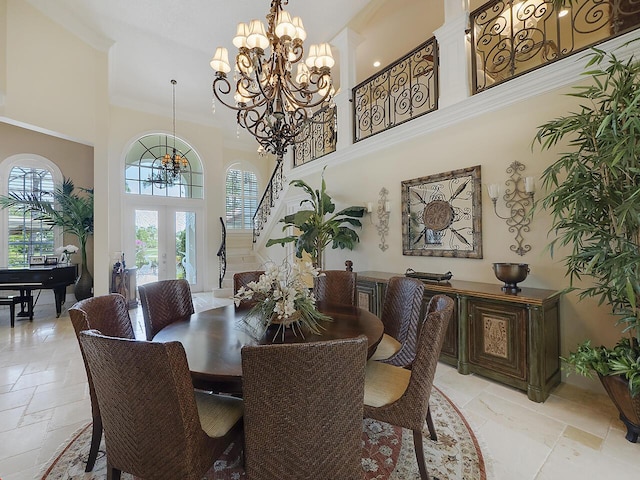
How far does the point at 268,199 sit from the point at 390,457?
257 inches

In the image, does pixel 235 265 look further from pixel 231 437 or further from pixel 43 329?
pixel 231 437

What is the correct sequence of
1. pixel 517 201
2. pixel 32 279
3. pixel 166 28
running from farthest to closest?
pixel 32 279
pixel 166 28
pixel 517 201

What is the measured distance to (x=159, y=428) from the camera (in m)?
1.16

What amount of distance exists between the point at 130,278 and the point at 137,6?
462 cm

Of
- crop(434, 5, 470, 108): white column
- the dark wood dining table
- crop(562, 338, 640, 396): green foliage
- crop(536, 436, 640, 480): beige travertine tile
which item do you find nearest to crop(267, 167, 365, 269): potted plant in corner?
crop(434, 5, 470, 108): white column

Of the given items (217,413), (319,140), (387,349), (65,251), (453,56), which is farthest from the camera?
(319,140)

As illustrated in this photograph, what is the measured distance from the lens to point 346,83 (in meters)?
4.96

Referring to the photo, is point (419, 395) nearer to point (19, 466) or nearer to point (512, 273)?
point (512, 273)

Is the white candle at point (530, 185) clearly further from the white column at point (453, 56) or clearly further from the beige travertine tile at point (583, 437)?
the beige travertine tile at point (583, 437)

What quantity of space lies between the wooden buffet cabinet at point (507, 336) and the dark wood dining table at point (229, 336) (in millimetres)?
1205

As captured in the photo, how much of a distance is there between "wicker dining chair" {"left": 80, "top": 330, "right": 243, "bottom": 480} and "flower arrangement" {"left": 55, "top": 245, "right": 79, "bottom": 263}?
19.2 ft

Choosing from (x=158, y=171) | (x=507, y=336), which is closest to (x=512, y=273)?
(x=507, y=336)

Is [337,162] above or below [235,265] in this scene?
above

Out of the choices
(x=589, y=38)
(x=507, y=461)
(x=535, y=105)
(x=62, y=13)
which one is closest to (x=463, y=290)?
(x=507, y=461)
